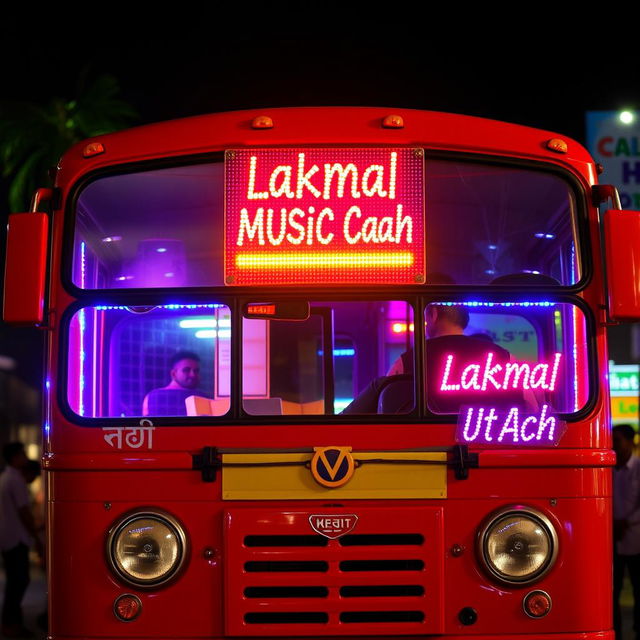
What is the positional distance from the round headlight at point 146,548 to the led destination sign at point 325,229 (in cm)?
110

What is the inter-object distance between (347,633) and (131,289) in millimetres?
1773

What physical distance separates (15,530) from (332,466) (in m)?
7.05

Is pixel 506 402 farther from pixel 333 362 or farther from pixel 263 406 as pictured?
pixel 263 406

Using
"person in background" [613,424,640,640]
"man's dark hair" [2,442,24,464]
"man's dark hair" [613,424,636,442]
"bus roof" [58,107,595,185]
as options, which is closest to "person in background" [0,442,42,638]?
"man's dark hair" [2,442,24,464]

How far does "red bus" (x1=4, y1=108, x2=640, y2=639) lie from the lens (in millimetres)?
5086

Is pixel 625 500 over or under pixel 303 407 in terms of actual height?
under

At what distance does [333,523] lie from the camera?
5.07 meters

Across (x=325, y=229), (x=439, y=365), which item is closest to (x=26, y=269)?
(x=325, y=229)

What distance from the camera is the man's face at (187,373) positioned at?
5.34 meters

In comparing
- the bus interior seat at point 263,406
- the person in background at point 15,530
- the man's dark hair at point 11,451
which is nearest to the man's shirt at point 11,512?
the person in background at point 15,530

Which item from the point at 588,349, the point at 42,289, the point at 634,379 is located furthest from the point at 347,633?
the point at 634,379

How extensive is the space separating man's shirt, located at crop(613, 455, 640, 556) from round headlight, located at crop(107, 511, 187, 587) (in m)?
5.47

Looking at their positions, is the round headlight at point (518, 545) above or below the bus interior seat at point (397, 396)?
below

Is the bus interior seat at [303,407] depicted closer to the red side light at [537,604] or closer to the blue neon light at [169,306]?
the blue neon light at [169,306]
